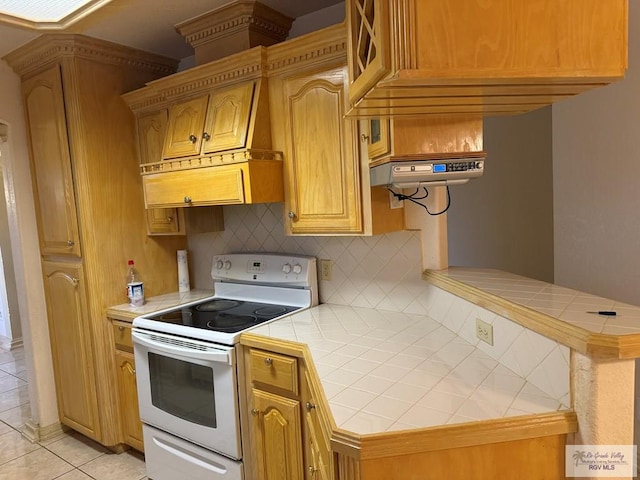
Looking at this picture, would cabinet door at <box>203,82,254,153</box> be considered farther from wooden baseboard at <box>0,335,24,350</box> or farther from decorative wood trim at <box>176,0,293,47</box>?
wooden baseboard at <box>0,335,24,350</box>

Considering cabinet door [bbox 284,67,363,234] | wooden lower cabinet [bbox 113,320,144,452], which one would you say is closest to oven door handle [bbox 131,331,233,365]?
wooden lower cabinet [bbox 113,320,144,452]

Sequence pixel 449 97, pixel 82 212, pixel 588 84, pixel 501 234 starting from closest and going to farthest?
1. pixel 588 84
2. pixel 449 97
3. pixel 82 212
4. pixel 501 234

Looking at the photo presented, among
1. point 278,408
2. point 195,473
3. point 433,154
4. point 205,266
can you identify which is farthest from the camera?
point 205,266

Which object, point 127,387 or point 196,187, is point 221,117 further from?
point 127,387

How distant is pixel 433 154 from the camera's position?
1469 millimetres

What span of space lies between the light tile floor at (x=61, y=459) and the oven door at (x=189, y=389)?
449 millimetres

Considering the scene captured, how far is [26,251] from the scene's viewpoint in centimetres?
266

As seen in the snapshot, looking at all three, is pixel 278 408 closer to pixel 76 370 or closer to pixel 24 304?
pixel 76 370

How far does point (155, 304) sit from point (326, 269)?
40.8 inches

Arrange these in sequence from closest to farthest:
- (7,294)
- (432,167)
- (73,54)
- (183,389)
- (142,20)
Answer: (432,167)
(183,389)
(142,20)
(73,54)
(7,294)

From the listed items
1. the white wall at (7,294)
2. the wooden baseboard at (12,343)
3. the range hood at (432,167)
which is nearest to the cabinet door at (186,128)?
the range hood at (432,167)

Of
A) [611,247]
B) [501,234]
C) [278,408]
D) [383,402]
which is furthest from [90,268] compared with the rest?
[501,234]

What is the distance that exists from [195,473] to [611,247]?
2376 millimetres

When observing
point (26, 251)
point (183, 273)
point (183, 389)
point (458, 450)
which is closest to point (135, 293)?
point (183, 273)
